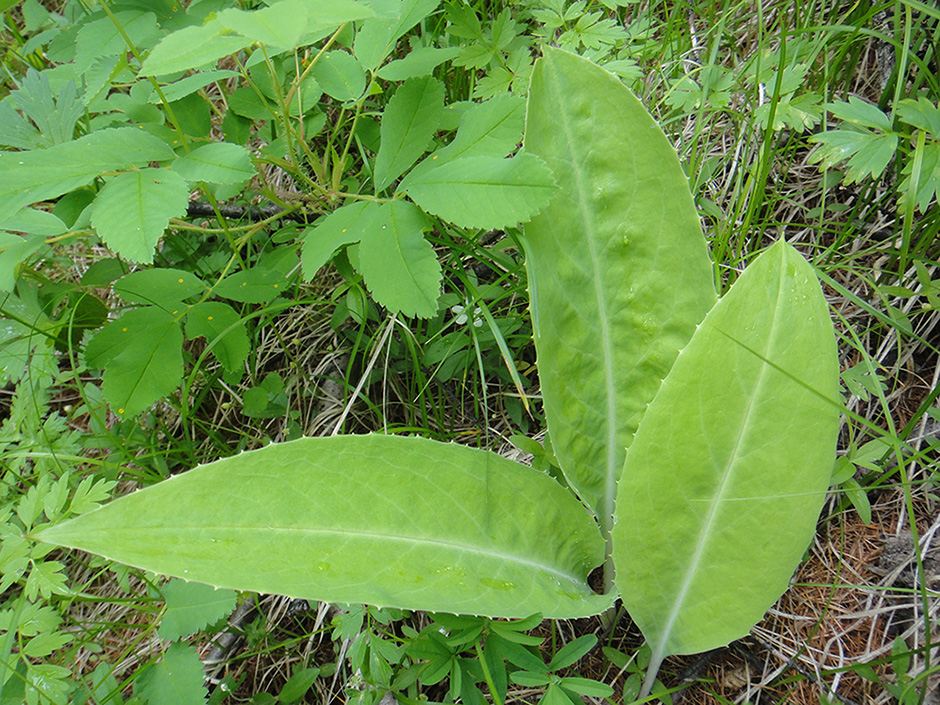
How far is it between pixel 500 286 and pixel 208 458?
960 mm

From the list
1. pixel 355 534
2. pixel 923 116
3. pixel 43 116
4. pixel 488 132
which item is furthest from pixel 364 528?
pixel 923 116

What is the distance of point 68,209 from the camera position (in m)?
1.46

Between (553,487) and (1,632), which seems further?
(1,632)

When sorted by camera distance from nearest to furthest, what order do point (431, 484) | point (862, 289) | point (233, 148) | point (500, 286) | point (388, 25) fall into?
point (431, 484), point (233, 148), point (388, 25), point (862, 289), point (500, 286)

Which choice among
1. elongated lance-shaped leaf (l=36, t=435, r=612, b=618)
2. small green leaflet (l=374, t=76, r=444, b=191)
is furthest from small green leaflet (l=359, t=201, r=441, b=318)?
elongated lance-shaped leaf (l=36, t=435, r=612, b=618)

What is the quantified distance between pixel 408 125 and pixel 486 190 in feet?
1.12

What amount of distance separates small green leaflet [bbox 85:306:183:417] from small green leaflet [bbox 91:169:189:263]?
1.04 feet

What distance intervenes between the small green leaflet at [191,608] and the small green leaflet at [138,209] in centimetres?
72

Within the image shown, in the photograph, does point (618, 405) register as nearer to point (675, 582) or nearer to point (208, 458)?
point (675, 582)

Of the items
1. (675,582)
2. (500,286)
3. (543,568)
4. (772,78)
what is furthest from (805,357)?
(772,78)

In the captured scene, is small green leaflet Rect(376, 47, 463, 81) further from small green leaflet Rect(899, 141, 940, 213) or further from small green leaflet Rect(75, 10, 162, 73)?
small green leaflet Rect(899, 141, 940, 213)

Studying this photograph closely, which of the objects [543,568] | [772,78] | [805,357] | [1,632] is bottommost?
[1,632]

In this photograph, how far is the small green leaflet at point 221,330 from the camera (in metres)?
1.41

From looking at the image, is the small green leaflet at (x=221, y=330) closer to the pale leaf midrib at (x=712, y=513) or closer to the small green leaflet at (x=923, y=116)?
the pale leaf midrib at (x=712, y=513)
